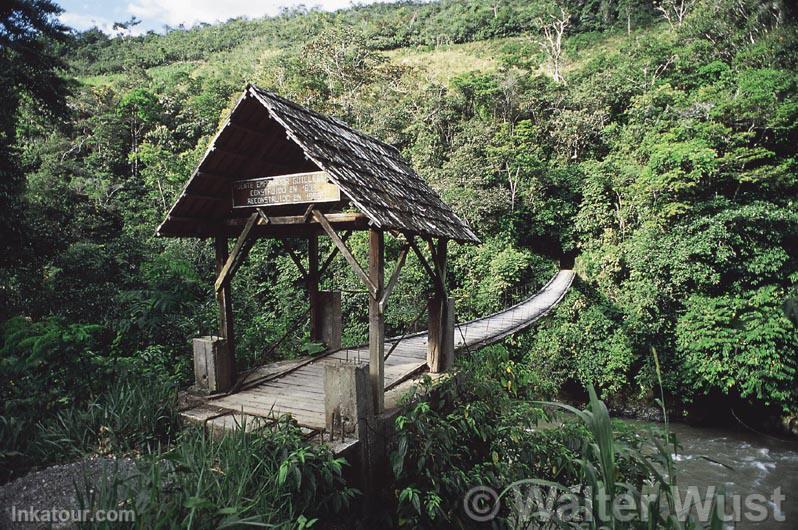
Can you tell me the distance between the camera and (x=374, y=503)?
3510 mm

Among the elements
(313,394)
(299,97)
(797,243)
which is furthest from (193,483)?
(299,97)

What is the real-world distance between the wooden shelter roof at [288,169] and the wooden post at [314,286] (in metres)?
1.20

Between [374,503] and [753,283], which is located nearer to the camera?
[374,503]

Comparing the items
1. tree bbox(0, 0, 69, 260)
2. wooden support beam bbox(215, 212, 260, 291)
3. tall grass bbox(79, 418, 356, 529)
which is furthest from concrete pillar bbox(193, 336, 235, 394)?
Result: tree bbox(0, 0, 69, 260)

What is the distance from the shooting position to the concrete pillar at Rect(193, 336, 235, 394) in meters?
4.32

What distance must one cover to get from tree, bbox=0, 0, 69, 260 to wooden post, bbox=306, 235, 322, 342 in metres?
4.97

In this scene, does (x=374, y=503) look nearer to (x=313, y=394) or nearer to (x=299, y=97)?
(x=313, y=394)

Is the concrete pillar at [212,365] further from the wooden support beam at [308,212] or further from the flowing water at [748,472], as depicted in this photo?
the flowing water at [748,472]

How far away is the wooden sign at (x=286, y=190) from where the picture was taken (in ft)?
12.5

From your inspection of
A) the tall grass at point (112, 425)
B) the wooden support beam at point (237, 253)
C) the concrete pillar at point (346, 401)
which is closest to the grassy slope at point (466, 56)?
the wooden support beam at point (237, 253)

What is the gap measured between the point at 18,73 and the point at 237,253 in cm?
549

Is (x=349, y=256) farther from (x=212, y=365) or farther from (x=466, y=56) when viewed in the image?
(x=466, y=56)

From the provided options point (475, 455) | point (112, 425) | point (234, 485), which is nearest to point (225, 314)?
point (112, 425)

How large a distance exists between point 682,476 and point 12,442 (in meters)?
9.81
